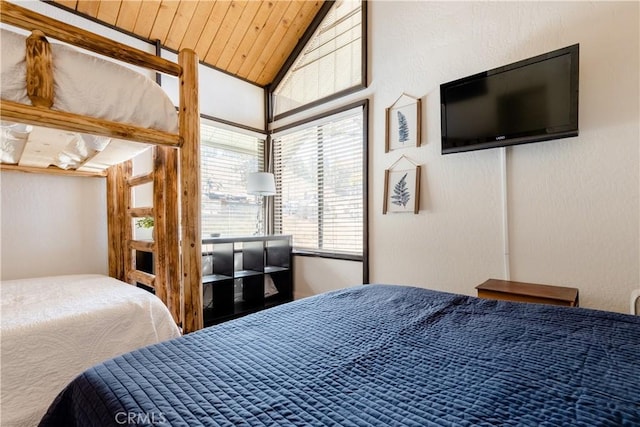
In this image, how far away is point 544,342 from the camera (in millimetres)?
915

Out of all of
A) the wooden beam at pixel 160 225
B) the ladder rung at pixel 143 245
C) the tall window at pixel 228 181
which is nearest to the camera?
the wooden beam at pixel 160 225

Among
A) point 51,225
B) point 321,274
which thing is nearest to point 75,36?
point 51,225

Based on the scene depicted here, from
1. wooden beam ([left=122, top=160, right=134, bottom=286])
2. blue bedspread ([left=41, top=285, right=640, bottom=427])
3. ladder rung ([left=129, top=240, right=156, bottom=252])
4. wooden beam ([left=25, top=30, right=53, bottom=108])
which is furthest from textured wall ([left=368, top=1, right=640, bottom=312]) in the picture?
wooden beam ([left=25, top=30, right=53, bottom=108])

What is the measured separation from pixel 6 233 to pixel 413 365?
2.92 m

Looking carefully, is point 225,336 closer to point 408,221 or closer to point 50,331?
point 50,331

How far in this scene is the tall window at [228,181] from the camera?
3436 mm

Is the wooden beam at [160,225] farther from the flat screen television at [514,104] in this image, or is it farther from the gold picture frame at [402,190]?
the flat screen television at [514,104]

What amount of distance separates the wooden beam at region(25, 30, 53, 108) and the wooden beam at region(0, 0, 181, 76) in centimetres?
7

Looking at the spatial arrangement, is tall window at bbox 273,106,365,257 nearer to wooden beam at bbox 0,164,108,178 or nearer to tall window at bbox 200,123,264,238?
tall window at bbox 200,123,264,238

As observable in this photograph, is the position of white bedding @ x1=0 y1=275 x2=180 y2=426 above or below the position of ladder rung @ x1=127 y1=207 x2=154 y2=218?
below

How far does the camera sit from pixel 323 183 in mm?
3479

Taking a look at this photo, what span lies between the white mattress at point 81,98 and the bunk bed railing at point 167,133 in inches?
1.6

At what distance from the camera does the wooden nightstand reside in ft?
5.59

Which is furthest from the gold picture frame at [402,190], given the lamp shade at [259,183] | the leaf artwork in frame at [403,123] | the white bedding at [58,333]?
the white bedding at [58,333]
